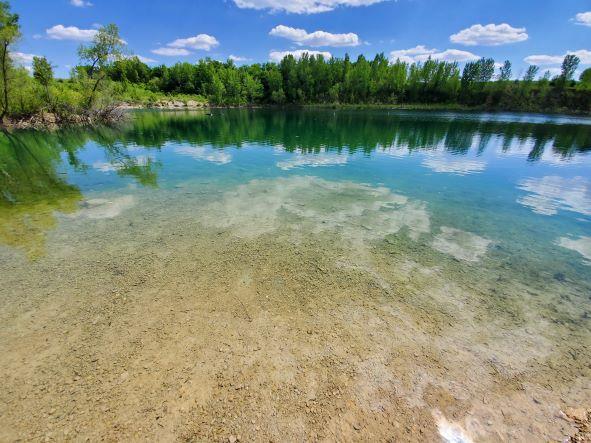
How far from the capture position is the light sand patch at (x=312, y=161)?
24.5 meters

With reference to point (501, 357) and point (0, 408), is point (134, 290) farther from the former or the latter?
point (501, 357)

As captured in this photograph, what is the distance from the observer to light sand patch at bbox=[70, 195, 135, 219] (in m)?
13.3

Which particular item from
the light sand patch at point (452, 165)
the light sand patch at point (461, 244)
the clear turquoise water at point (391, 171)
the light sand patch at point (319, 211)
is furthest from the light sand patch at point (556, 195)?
the light sand patch at point (319, 211)

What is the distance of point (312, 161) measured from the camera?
85.8ft

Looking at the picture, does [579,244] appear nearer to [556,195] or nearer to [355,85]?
[556,195]

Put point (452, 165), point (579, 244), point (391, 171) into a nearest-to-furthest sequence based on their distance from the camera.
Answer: point (579, 244), point (391, 171), point (452, 165)

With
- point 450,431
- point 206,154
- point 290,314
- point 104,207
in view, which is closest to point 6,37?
point 206,154

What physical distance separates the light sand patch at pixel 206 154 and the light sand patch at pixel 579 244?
2363 centimetres

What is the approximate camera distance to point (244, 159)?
26.8 meters

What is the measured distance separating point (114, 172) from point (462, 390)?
25.1m

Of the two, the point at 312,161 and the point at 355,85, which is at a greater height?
the point at 355,85

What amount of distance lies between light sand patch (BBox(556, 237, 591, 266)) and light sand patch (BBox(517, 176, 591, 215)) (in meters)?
3.51

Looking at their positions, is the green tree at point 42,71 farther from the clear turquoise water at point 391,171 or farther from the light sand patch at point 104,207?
the light sand patch at point 104,207

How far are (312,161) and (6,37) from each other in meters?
45.7
